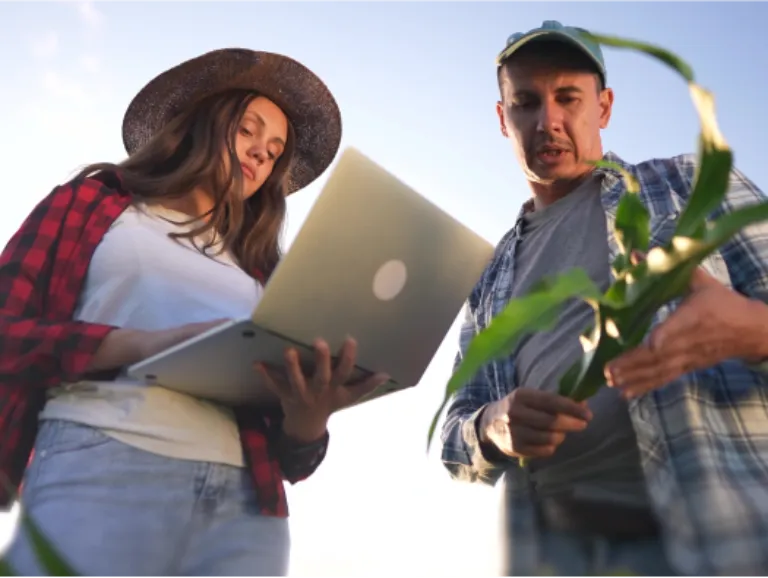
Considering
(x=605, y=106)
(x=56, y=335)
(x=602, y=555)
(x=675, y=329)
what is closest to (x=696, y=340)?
(x=675, y=329)

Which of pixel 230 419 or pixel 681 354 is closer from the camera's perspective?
pixel 681 354

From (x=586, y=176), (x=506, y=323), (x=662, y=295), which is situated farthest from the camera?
(x=586, y=176)

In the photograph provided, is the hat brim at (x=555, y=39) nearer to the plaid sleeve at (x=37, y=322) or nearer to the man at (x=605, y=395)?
the man at (x=605, y=395)

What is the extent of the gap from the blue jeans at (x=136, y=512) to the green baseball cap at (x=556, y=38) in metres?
1.05

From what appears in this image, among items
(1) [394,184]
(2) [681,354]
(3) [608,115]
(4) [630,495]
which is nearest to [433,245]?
(1) [394,184]

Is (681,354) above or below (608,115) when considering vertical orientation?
below

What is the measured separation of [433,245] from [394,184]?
0.11m

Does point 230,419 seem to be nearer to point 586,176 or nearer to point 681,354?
point 681,354

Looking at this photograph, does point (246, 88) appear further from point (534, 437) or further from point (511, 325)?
point (511, 325)

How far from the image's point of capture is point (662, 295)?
2.48ft

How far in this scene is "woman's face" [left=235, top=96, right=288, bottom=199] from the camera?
1553 mm

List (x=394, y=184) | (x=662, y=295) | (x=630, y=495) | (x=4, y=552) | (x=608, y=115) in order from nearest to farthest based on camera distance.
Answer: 1. (x=4, y=552)
2. (x=662, y=295)
3. (x=394, y=184)
4. (x=630, y=495)
5. (x=608, y=115)

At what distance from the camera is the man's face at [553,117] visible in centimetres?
161

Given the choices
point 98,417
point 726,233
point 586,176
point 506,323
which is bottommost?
point 98,417
